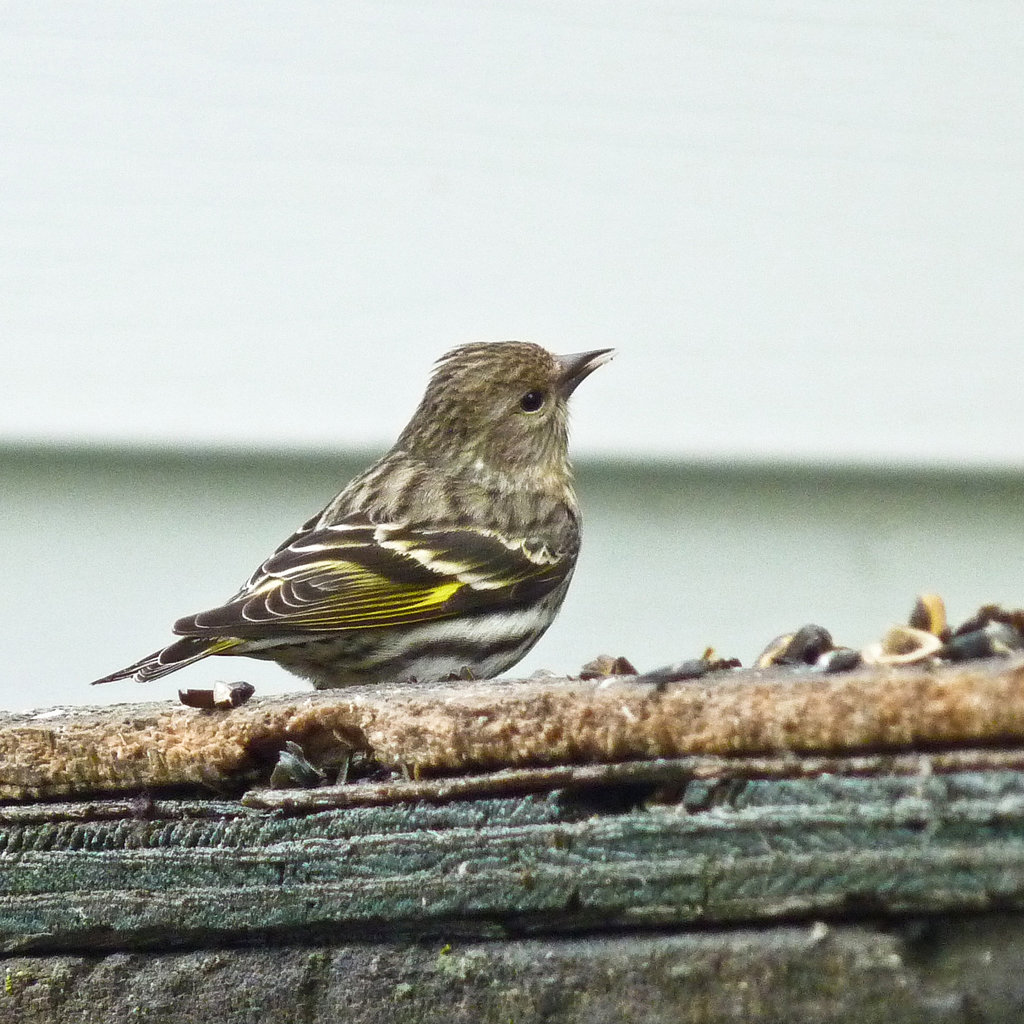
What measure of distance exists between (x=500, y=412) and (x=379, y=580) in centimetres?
79

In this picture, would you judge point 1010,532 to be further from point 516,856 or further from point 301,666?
point 516,856

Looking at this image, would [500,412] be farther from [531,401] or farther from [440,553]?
[440,553]

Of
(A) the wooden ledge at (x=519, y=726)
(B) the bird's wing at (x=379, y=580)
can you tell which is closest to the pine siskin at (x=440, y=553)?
(B) the bird's wing at (x=379, y=580)

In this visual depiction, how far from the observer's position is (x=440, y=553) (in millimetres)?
2762

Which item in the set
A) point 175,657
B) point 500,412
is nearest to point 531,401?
point 500,412

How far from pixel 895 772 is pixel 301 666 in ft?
5.44

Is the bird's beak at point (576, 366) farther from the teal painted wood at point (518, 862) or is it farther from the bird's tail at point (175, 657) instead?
the teal painted wood at point (518, 862)

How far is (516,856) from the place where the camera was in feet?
3.97

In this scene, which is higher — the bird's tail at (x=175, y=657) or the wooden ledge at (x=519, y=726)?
the wooden ledge at (x=519, y=726)

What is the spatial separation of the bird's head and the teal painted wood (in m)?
1.90

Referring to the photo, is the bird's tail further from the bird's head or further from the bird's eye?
the bird's eye

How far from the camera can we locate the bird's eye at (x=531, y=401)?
10.9 feet

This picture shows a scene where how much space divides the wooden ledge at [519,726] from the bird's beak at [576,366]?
1.79m

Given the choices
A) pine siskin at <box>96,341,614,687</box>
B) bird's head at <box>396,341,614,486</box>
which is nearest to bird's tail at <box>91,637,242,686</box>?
A: pine siskin at <box>96,341,614,687</box>
